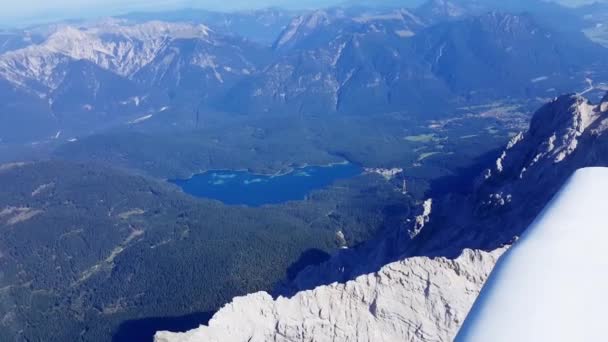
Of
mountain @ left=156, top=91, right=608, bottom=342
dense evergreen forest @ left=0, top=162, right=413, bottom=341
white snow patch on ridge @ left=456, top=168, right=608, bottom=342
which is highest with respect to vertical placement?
white snow patch on ridge @ left=456, top=168, right=608, bottom=342

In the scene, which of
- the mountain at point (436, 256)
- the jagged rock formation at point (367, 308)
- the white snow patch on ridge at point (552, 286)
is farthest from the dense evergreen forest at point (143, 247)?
the white snow patch on ridge at point (552, 286)

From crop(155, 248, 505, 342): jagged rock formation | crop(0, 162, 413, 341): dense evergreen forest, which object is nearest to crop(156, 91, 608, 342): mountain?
crop(155, 248, 505, 342): jagged rock formation

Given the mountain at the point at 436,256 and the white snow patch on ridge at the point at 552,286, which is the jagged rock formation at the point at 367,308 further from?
the white snow patch on ridge at the point at 552,286

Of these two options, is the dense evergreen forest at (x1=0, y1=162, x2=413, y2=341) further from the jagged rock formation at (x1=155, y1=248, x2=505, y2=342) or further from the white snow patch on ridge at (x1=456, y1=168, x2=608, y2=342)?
the white snow patch on ridge at (x1=456, y1=168, x2=608, y2=342)

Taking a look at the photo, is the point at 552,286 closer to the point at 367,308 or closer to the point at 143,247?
the point at 367,308

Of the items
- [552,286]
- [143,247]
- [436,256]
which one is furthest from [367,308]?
[143,247]
